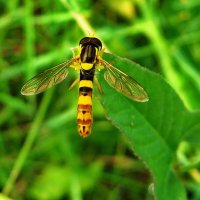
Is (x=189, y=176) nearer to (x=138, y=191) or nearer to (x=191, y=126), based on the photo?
(x=138, y=191)

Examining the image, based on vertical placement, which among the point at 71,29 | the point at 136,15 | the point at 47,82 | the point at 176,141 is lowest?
the point at 176,141

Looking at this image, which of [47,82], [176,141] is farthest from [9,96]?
[176,141]

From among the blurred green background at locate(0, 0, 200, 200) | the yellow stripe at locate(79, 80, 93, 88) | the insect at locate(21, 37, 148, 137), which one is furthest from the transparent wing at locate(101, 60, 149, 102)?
the blurred green background at locate(0, 0, 200, 200)

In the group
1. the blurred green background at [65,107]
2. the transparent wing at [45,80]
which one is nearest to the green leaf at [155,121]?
the transparent wing at [45,80]

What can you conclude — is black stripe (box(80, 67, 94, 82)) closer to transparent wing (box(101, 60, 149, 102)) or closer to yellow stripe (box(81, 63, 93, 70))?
yellow stripe (box(81, 63, 93, 70))

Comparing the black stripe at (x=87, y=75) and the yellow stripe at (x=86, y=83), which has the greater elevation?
the black stripe at (x=87, y=75)

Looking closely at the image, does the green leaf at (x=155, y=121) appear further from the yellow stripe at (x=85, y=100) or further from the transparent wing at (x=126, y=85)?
the yellow stripe at (x=85, y=100)
